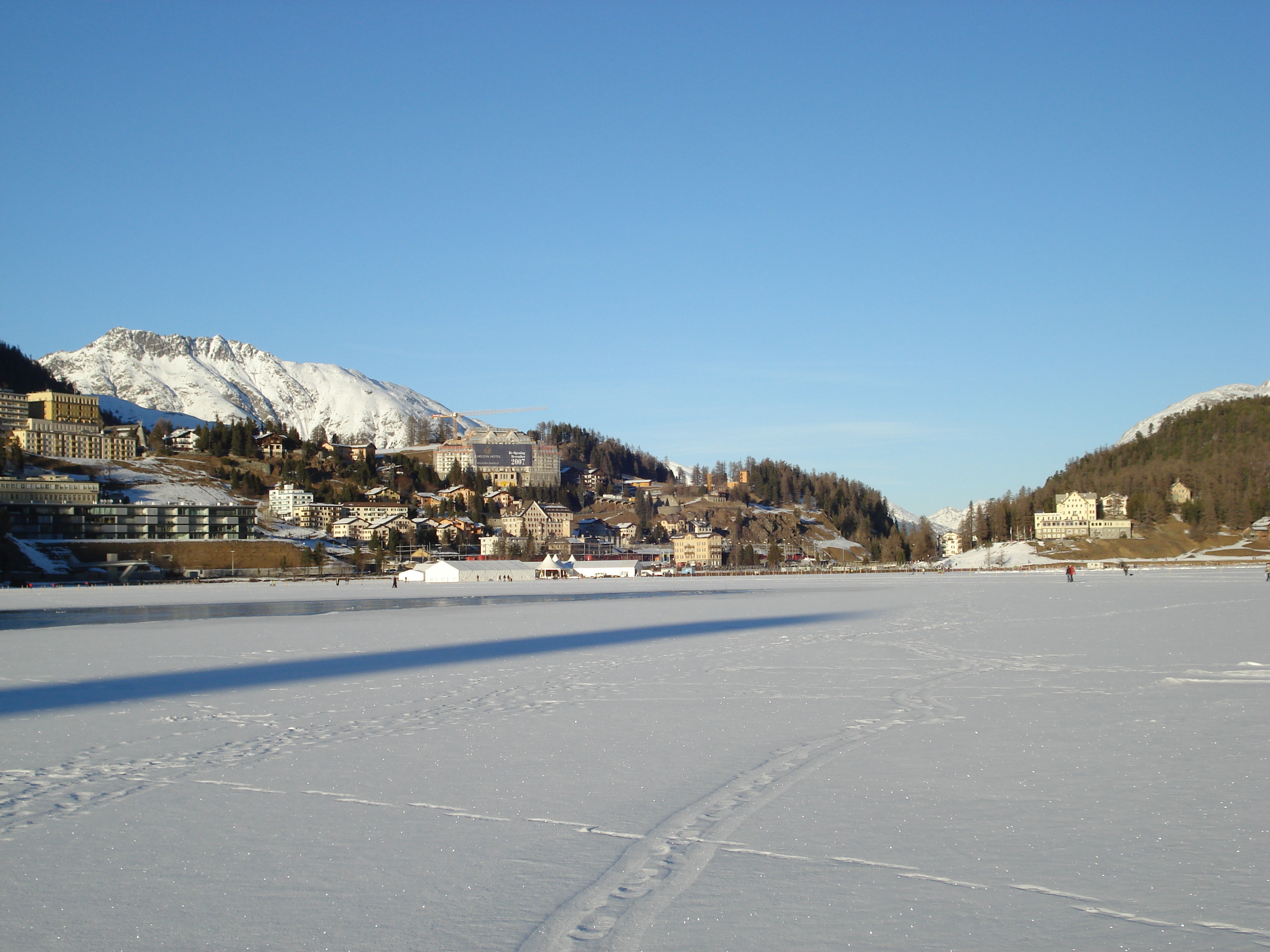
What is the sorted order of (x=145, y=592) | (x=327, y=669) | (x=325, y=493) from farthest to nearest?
(x=325, y=493) < (x=145, y=592) < (x=327, y=669)

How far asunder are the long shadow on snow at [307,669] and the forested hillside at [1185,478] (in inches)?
5624

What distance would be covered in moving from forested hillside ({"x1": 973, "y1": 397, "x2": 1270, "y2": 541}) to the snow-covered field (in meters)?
151

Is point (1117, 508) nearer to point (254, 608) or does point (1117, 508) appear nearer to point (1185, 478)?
point (1185, 478)

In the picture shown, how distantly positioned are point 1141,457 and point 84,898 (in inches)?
8454

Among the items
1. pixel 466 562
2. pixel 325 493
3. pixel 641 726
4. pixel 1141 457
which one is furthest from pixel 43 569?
pixel 1141 457

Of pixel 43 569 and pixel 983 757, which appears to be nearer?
pixel 983 757

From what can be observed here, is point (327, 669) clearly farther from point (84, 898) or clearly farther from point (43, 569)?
point (43, 569)

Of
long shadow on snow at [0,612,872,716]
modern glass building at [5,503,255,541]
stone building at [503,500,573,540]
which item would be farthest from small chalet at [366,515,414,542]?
long shadow on snow at [0,612,872,716]

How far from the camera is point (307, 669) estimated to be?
56.6 feet

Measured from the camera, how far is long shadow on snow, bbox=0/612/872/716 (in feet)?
45.5

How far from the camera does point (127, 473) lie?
14712cm

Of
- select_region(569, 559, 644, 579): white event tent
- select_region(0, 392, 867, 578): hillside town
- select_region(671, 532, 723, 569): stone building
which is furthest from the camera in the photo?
select_region(671, 532, 723, 569): stone building

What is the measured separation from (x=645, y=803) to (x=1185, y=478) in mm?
186212

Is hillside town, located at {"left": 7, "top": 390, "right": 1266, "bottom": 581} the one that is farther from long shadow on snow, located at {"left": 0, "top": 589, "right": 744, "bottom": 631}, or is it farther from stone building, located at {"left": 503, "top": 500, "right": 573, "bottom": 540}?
long shadow on snow, located at {"left": 0, "top": 589, "right": 744, "bottom": 631}
